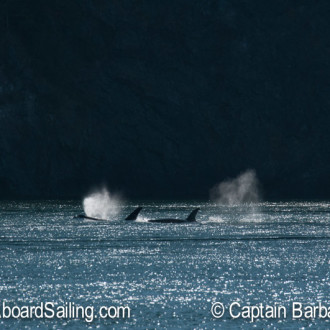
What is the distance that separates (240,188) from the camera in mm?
185750

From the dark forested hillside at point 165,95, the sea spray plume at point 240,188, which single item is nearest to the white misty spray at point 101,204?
the dark forested hillside at point 165,95

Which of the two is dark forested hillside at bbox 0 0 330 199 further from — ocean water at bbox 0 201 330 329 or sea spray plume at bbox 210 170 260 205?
ocean water at bbox 0 201 330 329

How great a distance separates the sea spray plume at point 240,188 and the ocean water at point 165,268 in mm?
68937

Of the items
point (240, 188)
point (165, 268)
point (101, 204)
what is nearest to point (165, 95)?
point (240, 188)

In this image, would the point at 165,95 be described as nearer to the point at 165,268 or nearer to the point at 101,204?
the point at 101,204

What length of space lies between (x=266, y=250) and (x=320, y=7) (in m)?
122

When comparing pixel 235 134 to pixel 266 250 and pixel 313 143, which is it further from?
pixel 266 250

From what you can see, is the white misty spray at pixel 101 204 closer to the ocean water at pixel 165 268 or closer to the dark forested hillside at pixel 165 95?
the dark forested hillside at pixel 165 95

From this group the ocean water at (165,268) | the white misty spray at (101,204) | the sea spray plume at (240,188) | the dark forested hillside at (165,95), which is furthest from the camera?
the sea spray plume at (240,188)

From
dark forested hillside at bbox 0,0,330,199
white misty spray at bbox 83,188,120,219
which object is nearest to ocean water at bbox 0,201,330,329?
white misty spray at bbox 83,188,120,219

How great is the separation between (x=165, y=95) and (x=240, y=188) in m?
19.5

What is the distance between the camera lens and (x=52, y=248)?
77875mm

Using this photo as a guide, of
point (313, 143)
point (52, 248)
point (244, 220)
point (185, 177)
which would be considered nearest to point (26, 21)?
point (185, 177)

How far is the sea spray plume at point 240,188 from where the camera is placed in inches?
7121
